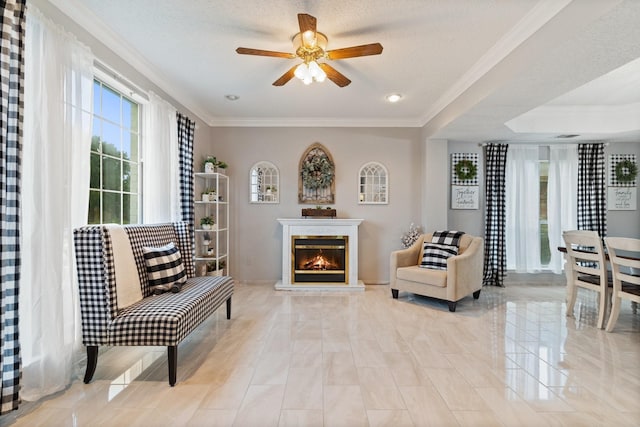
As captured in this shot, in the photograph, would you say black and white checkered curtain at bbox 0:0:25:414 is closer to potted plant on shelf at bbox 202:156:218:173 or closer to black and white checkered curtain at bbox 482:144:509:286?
potted plant on shelf at bbox 202:156:218:173

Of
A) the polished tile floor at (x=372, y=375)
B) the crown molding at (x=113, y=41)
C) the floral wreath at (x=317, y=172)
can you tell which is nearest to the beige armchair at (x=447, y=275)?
the polished tile floor at (x=372, y=375)

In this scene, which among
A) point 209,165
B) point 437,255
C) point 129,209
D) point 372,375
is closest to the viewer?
point 372,375

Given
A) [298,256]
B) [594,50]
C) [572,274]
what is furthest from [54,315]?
[572,274]

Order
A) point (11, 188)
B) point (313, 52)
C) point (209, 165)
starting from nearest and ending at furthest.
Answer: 1. point (11, 188)
2. point (313, 52)
3. point (209, 165)

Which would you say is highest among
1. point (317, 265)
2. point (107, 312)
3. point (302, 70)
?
point (302, 70)

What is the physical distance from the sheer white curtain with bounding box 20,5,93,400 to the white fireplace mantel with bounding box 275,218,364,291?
2868 millimetres

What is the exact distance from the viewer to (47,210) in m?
1.98

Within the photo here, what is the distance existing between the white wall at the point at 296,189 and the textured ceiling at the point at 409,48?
2.93ft

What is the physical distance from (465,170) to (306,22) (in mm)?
3928

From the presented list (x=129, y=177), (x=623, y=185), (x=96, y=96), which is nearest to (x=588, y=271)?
(x=623, y=185)

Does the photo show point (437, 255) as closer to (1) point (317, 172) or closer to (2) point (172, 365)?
(1) point (317, 172)

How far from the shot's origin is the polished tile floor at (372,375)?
71.7 inches

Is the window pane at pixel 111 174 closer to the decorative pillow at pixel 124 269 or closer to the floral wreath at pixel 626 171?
the decorative pillow at pixel 124 269

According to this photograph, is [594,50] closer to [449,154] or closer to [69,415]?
[449,154]
